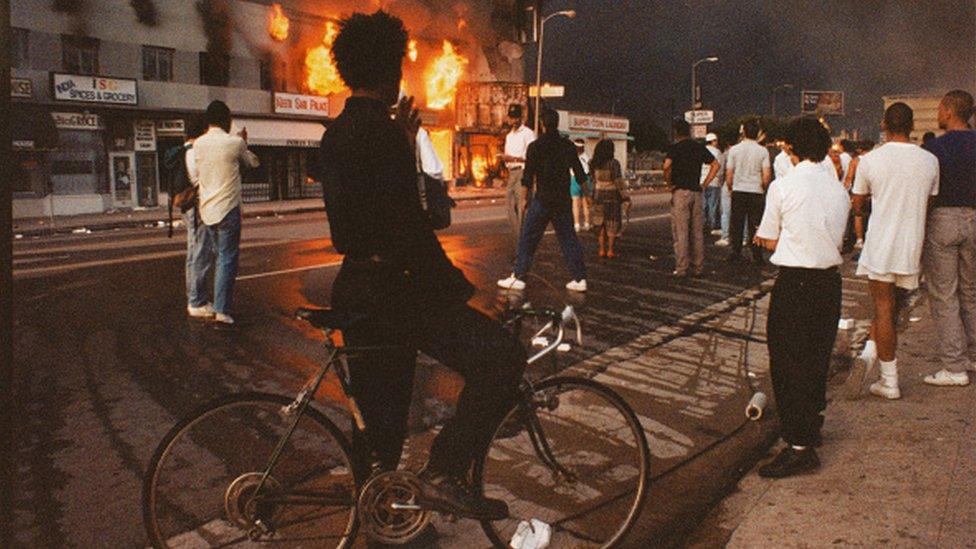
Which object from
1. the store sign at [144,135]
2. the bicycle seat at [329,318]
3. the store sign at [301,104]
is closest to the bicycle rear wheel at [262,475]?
the bicycle seat at [329,318]

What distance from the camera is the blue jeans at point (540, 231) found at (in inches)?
360

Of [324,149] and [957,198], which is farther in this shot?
[957,198]

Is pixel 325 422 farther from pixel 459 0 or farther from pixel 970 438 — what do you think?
pixel 459 0

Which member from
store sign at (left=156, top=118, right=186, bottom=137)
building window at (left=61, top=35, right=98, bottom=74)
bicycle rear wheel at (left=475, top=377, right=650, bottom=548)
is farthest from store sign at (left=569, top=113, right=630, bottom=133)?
bicycle rear wheel at (left=475, top=377, right=650, bottom=548)

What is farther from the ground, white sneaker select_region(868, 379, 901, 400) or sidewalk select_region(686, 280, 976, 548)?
white sneaker select_region(868, 379, 901, 400)

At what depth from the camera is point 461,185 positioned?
159ft

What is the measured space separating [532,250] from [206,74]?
1130 inches

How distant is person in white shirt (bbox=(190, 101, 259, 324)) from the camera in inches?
288

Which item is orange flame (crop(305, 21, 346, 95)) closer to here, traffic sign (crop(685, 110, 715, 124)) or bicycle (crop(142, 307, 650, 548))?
traffic sign (crop(685, 110, 715, 124))

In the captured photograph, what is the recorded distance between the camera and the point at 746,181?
1245cm

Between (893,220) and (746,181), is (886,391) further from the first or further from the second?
(746,181)

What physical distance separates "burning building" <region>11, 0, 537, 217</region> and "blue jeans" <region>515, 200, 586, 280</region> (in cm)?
1942

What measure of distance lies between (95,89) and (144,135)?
276cm

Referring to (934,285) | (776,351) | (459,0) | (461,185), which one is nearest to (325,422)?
(776,351)
